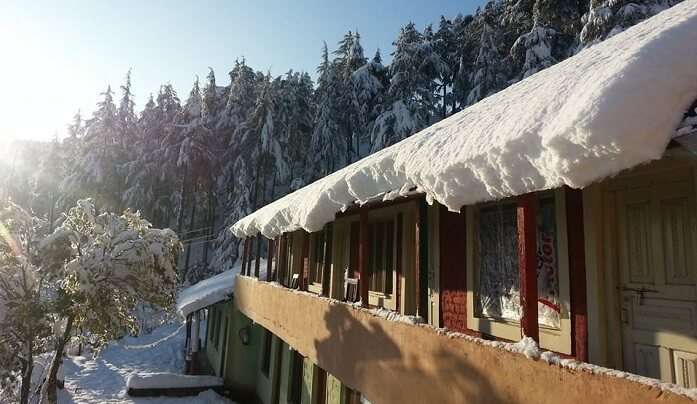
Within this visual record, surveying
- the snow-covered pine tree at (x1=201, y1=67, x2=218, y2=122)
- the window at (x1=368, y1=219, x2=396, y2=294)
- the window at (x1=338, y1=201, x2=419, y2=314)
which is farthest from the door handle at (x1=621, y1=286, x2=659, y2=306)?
the snow-covered pine tree at (x1=201, y1=67, x2=218, y2=122)

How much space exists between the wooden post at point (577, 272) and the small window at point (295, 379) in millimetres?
9068

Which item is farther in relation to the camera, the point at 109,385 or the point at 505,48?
the point at 505,48

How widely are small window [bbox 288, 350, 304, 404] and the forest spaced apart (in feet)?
68.3

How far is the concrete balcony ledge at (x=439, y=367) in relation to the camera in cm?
263

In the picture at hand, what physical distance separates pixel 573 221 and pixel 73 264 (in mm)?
9494

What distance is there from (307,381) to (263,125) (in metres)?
29.4

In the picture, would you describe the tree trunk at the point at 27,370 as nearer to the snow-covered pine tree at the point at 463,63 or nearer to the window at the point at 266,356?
the window at the point at 266,356

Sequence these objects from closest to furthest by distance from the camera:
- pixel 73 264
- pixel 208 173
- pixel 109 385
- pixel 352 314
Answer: pixel 352 314 → pixel 73 264 → pixel 109 385 → pixel 208 173

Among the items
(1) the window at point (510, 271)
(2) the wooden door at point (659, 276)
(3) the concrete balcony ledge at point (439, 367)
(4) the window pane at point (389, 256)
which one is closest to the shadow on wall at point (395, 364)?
(3) the concrete balcony ledge at point (439, 367)

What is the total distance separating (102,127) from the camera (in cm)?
4441

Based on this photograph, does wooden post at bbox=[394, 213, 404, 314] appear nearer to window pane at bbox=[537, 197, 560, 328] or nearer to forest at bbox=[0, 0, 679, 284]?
window pane at bbox=[537, 197, 560, 328]

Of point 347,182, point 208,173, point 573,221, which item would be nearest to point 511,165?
point 573,221

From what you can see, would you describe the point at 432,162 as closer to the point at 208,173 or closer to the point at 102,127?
the point at 208,173

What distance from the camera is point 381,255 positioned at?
9180mm
